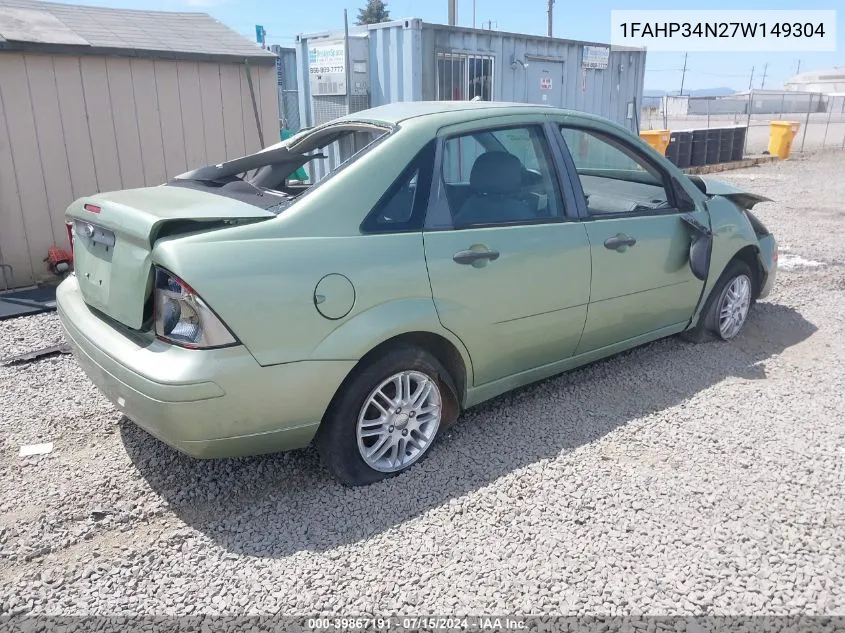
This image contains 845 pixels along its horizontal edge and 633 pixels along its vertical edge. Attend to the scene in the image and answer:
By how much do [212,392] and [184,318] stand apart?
32 cm

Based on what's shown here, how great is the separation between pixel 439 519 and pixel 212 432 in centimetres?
103

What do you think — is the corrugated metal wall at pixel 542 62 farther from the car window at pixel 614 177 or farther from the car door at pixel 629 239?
the car door at pixel 629 239

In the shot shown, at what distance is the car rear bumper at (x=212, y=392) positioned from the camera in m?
2.63

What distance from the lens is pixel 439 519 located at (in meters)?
2.96

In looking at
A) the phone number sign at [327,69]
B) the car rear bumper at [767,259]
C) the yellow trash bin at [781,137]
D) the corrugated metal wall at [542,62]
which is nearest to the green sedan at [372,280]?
the car rear bumper at [767,259]

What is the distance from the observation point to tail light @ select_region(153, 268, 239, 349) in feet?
8.59

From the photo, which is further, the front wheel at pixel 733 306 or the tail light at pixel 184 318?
the front wheel at pixel 733 306

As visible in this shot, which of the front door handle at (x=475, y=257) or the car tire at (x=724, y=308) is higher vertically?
the front door handle at (x=475, y=257)

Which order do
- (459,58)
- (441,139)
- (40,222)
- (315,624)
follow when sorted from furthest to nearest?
(459,58)
(40,222)
(441,139)
(315,624)

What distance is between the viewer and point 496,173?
3662 mm

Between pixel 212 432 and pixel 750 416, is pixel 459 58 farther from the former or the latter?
pixel 212 432

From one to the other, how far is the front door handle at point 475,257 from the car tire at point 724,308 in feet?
7.28

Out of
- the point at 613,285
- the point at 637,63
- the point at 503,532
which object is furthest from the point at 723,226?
the point at 637,63

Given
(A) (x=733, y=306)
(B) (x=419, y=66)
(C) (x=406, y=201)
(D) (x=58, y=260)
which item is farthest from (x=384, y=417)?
(B) (x=419, y=66)
